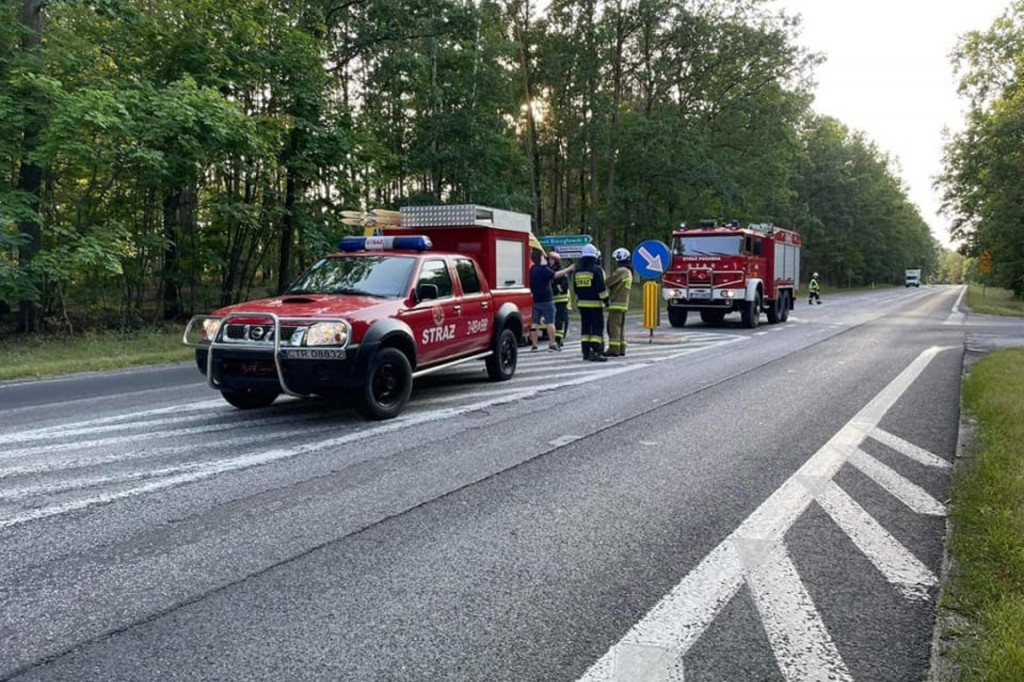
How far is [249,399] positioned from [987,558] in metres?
7.11

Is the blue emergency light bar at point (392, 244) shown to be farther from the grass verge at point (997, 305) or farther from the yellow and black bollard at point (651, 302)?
the grass verge at point (997, 305)

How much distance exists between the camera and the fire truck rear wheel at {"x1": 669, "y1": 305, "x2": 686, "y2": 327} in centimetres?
2130

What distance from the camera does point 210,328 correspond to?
24.6 feet

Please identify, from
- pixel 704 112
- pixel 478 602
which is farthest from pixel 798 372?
pixel 704 112

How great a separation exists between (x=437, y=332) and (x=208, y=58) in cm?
1200

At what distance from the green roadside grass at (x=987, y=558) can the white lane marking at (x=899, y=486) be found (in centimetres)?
13

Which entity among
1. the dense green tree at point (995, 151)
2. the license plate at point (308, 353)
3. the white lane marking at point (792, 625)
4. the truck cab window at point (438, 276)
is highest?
the dense green tree at point (995, 151)

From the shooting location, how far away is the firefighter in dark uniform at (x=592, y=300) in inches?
503

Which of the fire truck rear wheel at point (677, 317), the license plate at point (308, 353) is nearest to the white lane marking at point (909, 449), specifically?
the license plate at point (308, 353)

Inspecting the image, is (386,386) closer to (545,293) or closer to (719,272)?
(545,293)

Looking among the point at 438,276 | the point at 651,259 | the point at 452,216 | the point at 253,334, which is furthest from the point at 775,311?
the point at 253,334

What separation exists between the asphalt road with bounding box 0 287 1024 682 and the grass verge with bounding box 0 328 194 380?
4291mm

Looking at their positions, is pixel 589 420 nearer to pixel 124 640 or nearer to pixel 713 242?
pixel 124 640

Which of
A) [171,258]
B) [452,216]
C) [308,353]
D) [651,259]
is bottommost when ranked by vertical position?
[308,353]
